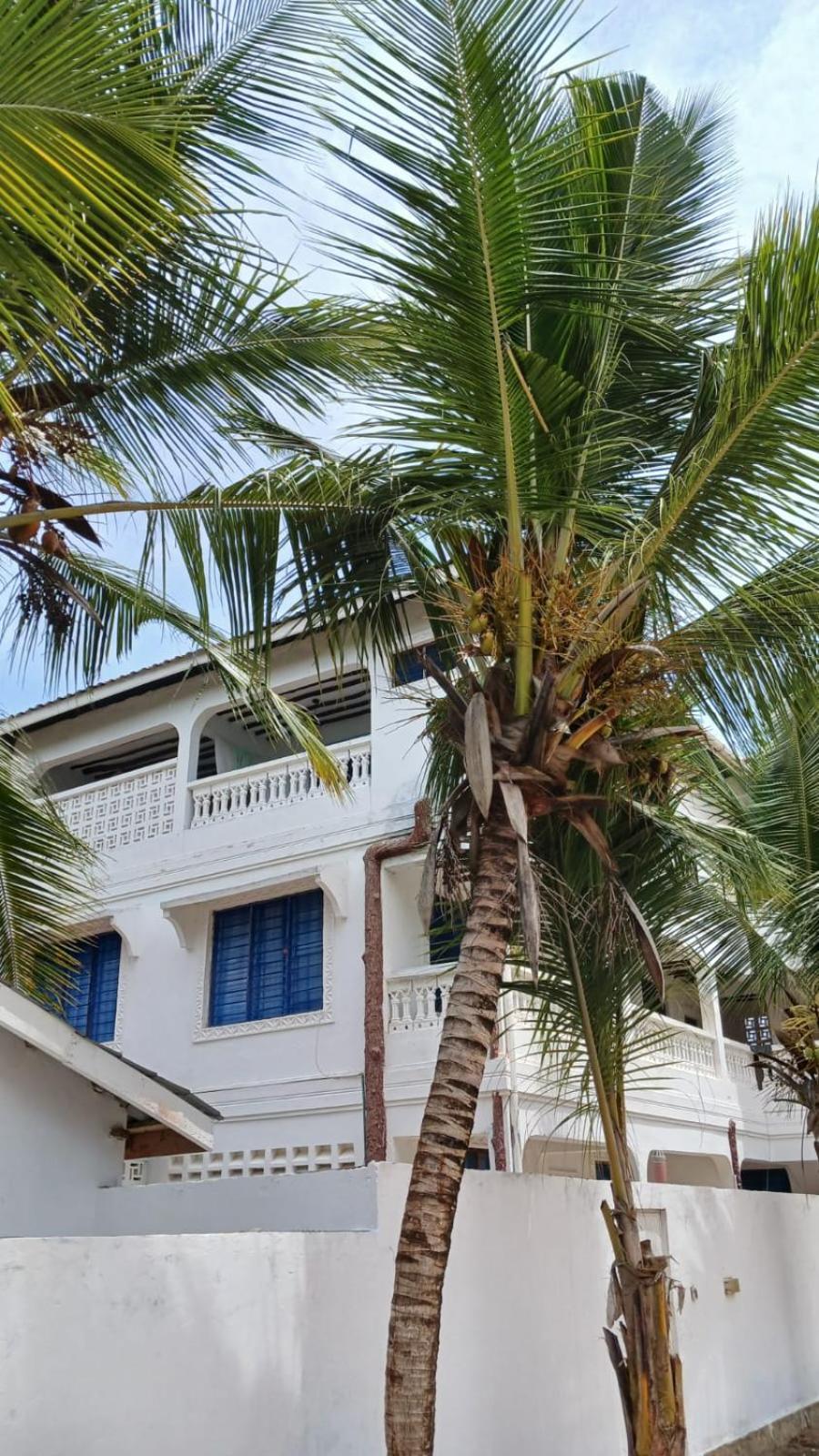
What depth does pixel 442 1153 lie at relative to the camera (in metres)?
4.67

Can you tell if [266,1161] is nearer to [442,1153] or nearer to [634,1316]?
[634,1316]

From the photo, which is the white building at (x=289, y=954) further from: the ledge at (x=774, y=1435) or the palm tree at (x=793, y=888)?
the ledge at (x=774, y=1435)

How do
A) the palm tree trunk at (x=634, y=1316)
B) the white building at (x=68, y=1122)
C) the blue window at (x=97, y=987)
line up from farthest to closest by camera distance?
the blue window at (x=97, y=987)
the white building at (x=68, y=1122)
the palm tree trunk at (x=634, y=1316)

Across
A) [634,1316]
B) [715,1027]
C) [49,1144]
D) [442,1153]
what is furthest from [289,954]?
[442,1153]

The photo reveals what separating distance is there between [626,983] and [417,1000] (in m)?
6.34

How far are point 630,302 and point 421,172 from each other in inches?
53.3

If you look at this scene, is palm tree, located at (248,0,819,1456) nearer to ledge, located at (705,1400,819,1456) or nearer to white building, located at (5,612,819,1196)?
ledge, located at (705,1400,819,1456)

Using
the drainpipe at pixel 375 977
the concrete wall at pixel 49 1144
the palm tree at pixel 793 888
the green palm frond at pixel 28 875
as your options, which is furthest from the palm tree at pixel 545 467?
the drainpipe at pixel 375 977

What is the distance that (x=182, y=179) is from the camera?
3754mm

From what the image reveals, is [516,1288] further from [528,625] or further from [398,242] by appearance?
[398,242]

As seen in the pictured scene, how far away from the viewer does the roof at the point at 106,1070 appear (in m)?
6.64

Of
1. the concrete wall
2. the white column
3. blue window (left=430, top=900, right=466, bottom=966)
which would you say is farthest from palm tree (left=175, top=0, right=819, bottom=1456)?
the white column

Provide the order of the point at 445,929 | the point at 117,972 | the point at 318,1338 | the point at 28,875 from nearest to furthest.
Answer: the point at 318,1338 → the point at 445,929 → the point at 28,875 → the point at 117,972

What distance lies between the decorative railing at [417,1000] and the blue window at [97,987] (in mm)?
4374
